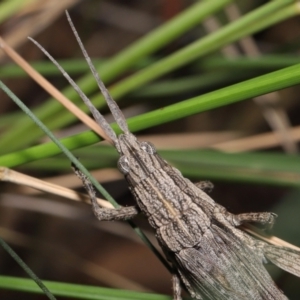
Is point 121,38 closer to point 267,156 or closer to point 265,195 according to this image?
point 265,195

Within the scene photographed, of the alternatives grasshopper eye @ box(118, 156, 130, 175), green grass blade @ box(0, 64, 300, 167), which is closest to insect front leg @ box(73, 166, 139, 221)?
grasshopper eye @ box(118, 156, 130, 175)

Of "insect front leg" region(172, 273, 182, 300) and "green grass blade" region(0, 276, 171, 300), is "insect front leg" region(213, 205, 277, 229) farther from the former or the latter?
"green grass blade" region(0, 276, 171, 300)

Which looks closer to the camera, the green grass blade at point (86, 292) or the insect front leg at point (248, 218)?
the green grass blade at point (86, 292)

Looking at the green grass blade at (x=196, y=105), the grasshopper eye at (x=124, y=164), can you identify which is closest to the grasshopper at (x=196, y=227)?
the grasshopper eye at (x=124, y=164)

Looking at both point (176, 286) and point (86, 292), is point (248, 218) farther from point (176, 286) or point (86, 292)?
point (86, 292)

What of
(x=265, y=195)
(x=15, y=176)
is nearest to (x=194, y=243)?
(x=15, y=176)

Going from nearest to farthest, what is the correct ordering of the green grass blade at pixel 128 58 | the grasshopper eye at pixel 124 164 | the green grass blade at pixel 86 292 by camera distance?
1. the green grass blade at pixel 86 292
2. the green grass blade at pixel 128 58
3. the grasshopper eye at pixel 124 164

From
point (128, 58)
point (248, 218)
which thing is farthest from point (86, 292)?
point (128, 58)

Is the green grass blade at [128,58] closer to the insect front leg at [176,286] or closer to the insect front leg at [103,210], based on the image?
the insect front leg at [103,210]
